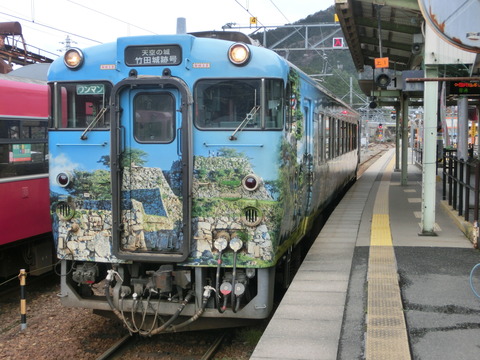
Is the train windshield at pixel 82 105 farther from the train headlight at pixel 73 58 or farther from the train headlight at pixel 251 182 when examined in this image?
the train headlight at pixel 251 182

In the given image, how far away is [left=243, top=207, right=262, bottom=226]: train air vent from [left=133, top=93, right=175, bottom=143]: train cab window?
1.05 m

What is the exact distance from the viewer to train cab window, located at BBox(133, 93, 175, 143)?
565 cm

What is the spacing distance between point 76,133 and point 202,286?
207cm

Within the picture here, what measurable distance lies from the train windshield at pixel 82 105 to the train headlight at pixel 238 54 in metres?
1.30

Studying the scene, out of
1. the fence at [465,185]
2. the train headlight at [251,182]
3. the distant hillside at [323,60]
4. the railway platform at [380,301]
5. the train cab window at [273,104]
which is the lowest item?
the railway platform at [380,301]

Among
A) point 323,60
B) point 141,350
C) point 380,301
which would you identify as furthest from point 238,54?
point 323,60

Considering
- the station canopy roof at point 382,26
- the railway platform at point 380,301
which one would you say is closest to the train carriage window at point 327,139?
the railway platform at point 380,301

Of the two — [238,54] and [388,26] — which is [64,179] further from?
[388,26]

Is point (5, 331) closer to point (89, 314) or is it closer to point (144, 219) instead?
point (89, 314)

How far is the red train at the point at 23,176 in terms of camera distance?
7758mm

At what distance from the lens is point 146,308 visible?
5.66 metres

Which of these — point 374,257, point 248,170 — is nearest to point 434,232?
point 374,257

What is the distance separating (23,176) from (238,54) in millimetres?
4219

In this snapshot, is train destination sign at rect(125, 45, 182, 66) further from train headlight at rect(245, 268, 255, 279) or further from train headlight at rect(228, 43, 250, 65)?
train headlight at rect(245, 268, 255, 279)
